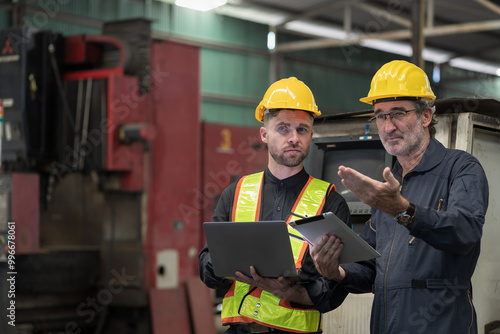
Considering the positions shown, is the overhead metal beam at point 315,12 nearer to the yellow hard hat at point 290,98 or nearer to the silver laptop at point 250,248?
the yellow hard hat at point 290,98

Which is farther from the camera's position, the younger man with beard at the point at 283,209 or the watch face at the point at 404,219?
the younger man with beard at the point at 283,209

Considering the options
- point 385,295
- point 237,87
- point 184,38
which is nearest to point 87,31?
point 184,38

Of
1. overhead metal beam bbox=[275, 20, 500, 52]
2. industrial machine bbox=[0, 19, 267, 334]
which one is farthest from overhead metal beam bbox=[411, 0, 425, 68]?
overhead metal beam bbox=[275, 20, 500, 52]

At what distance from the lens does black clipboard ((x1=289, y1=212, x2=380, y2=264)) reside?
86.9 inches

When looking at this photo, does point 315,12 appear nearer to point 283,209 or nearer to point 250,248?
point 283,209

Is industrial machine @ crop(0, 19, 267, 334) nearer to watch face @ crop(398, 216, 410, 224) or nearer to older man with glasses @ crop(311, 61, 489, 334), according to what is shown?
older man with glasses @ crop(311, 61, 489, 334)

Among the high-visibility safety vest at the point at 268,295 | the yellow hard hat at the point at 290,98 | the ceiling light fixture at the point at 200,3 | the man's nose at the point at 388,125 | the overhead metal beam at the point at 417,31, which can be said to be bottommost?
the high-visibility safety vest at the point at 268,295

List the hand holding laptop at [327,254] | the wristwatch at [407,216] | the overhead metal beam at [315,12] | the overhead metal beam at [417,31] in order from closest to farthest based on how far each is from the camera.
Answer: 1. the wristwatch at [407,216]
2. the hand holding laptop at [327,254]
3. the overhead metal beam at [417,31]
4. the overhead metal beam at [315,12]

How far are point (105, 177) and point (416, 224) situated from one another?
397 centimetres

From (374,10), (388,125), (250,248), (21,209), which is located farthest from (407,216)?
(374,10)

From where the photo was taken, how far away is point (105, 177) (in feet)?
18.5

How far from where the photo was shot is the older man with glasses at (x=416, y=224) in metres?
2.09

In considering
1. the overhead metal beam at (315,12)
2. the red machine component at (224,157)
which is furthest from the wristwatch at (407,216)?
the overhead metal beam at (315,12)

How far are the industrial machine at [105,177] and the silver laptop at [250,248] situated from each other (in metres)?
2.92
